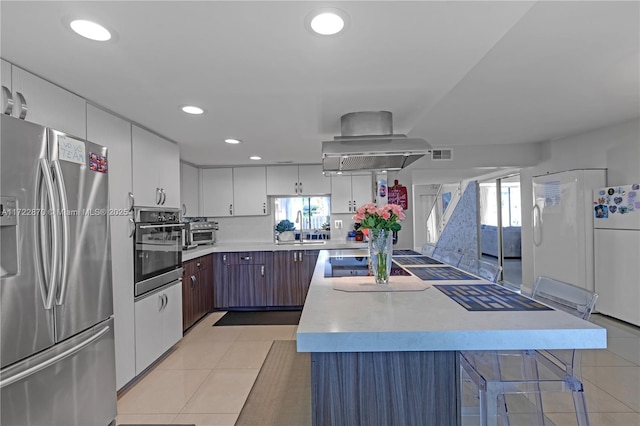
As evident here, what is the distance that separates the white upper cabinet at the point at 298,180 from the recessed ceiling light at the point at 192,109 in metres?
2.62

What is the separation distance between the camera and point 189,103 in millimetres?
2385

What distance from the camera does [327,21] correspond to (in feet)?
4.60

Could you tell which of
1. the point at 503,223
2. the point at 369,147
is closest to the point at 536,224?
the point at 503,223

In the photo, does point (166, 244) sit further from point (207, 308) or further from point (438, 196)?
point (438, 196)

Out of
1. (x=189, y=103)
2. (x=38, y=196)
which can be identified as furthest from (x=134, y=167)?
(x=38, y=196)

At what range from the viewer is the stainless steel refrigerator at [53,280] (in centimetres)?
139

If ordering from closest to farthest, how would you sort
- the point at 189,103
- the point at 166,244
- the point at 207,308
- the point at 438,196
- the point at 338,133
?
1. the point at 189,103
2. the point at 166,244
3. the point at 338,133
4. the point at 207,308
5. the point at 438,196

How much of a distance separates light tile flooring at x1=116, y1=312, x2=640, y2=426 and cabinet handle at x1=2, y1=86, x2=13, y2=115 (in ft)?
6.40

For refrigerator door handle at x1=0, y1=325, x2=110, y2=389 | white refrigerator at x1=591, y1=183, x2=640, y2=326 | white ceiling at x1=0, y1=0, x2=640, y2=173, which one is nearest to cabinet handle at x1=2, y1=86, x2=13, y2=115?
white ceiling at x1=0, y1=0, x2=640, y2=173

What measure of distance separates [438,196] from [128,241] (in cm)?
903

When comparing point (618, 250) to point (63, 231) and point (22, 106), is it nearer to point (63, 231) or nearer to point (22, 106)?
point (63, 231)

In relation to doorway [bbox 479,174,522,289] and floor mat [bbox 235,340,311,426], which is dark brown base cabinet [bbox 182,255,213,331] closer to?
floor mat [bbox 235,340,311,426]

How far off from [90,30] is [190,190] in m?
3.63

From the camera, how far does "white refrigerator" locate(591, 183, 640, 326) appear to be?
3498 mm
